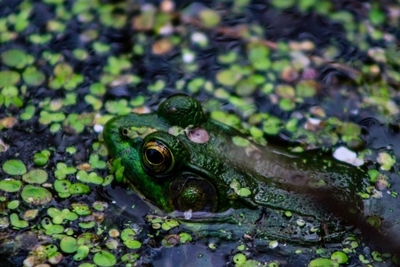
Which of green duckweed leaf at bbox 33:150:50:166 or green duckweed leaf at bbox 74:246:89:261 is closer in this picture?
green duckweed leaf at bbox 74:246:89:261

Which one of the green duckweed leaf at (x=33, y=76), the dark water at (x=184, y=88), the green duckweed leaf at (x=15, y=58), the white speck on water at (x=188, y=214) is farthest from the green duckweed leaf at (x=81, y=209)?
the green duckweed leaf at (x=15, y=58)

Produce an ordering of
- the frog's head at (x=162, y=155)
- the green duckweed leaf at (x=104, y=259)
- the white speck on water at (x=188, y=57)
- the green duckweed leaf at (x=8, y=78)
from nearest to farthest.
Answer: the green duckweed leaf at (x=104, y=259) < the frog's head at (x=162, y=155) < the green duckweed leaf at (x=8, y=78) < the white speck on water at (x=188, y=57)

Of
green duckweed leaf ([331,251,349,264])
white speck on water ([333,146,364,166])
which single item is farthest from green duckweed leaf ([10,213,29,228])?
white speck on water ([333,146,364,166])

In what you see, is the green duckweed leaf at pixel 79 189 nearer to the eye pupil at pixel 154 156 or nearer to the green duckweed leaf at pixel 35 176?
the green duckweed leaf at pixel 35 176

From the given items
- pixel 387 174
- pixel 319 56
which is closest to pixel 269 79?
pixel 319 56

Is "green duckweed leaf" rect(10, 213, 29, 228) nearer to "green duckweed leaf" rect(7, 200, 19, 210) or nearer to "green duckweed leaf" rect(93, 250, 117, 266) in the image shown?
"green duckweed leaf" rect(7, 200, 19, 210)

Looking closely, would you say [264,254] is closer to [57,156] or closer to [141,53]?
[57,156]

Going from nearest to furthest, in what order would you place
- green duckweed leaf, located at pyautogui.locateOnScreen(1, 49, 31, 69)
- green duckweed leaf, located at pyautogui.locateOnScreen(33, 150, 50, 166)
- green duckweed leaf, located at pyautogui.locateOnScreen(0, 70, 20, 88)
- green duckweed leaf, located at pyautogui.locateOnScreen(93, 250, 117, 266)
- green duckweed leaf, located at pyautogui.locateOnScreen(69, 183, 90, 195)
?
green duckweed leaf, located at pyautogui.locateOnScreen(93, 250, 117, 266), green duckweed leaf, located at pyautogui.locateOnScreen(69, 183, 90, 195), green duckweed leaf, located at pyautogui.locateOnScreen(33, 150, 50, 166), green duckweed leaf, located at pyautogui.locateOnScreen(0, 70, 20, 88), green duckweed leaf, located at pyautogui.locateOnScreen(1, 49, 31, 69)

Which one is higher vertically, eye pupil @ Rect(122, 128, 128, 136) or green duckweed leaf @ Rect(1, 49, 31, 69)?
eye pupil @ Rect(122, 128, 128, 136)

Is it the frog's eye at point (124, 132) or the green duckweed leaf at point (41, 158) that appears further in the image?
the green duckweed leaf at point (41, 158)
